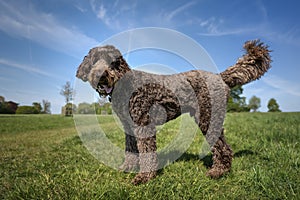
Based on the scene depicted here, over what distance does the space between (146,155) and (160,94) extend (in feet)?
3.77

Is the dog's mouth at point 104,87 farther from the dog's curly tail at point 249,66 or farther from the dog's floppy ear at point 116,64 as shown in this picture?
the dog's curly tail at point 249,66

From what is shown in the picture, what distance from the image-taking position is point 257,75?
443 cm

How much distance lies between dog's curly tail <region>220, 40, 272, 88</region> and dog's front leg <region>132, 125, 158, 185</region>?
6.45 feet

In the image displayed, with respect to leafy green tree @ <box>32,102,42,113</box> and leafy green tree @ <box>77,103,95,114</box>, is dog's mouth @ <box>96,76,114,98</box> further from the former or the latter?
leafy green tree @ <box>32,102,42,113</box>

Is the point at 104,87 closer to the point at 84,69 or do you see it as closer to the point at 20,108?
the point at 84,69

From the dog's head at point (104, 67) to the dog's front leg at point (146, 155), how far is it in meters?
0.99

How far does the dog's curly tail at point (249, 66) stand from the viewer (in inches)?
171

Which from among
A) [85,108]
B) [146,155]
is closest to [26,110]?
[85,108]

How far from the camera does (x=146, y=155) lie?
3.83m

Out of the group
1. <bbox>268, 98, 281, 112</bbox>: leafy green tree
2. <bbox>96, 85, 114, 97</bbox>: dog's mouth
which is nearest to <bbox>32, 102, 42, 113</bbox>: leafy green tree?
<bbox>96, 85, 114, 97</bbox>: dog's mouth

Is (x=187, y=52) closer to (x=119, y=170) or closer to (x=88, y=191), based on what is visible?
(x=119, y=170)

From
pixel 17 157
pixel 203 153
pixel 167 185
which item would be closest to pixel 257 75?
pixel 203 153

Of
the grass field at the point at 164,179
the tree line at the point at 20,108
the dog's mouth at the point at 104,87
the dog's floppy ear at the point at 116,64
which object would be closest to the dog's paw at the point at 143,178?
the grass field at the point at 164,179

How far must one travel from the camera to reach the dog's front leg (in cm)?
381
